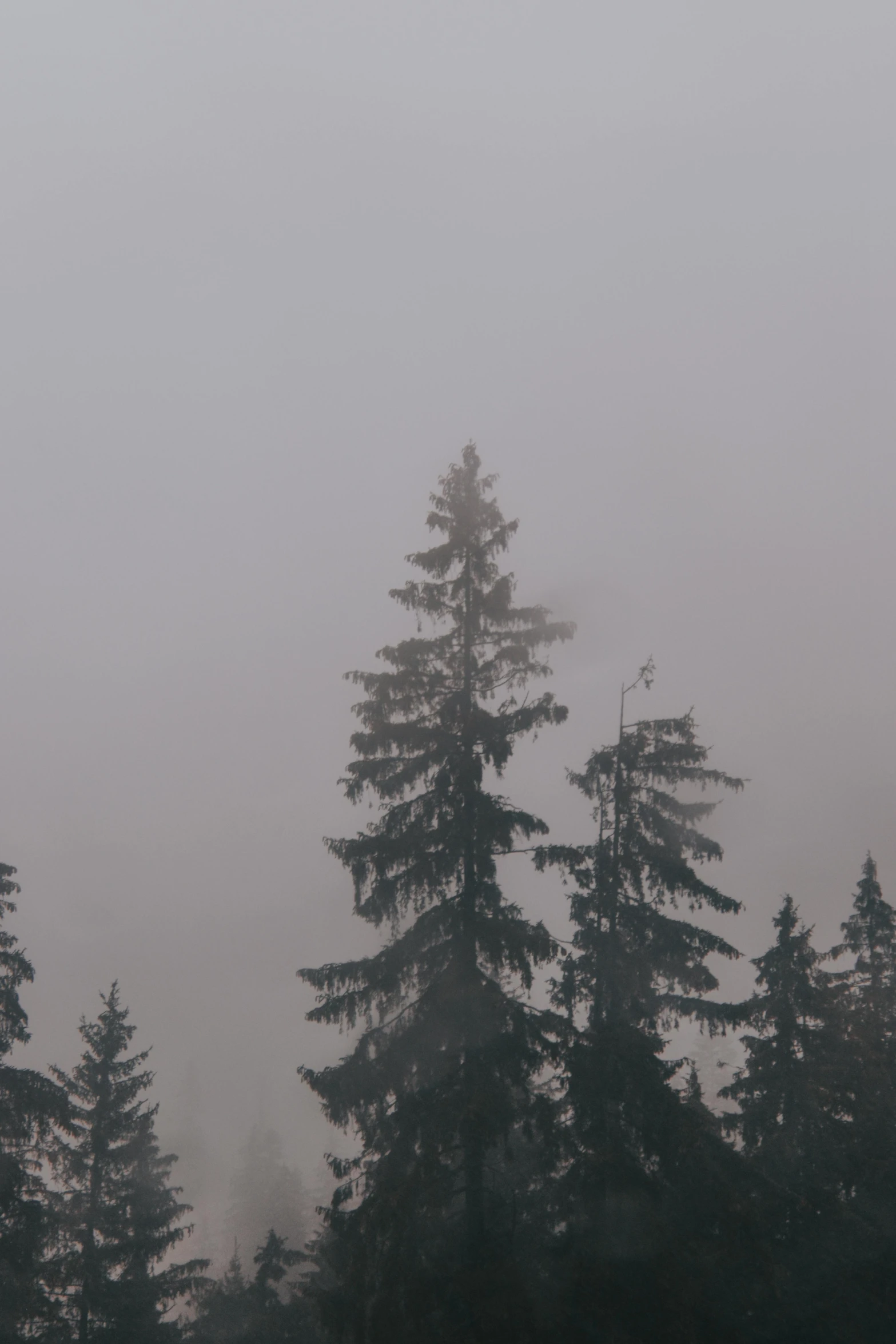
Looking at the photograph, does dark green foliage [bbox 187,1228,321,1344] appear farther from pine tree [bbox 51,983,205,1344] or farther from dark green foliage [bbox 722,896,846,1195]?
dark green foliage [bbox 722,896,846,1195]

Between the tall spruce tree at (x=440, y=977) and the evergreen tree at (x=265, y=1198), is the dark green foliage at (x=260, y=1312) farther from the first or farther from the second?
the evergreen tree at (x=265, y=1198)

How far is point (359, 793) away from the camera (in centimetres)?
1609

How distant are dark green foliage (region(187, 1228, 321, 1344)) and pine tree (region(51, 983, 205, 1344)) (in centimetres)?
226

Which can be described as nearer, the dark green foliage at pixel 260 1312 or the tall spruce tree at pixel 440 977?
the tall spruce tree at pixel 440 977

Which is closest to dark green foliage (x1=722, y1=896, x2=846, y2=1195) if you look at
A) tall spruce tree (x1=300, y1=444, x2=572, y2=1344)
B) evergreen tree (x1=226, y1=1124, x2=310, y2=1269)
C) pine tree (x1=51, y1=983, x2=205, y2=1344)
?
tall spruce tree (x1=300, y1=444, x2=572, y2=1344)

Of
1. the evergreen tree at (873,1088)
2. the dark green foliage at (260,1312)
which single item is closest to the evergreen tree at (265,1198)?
the dark green foliage at (260,1312)

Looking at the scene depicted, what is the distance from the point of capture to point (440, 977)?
1527cm

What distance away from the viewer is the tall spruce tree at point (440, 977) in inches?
517

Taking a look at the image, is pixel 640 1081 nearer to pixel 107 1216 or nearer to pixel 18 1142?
pixel 18 1142

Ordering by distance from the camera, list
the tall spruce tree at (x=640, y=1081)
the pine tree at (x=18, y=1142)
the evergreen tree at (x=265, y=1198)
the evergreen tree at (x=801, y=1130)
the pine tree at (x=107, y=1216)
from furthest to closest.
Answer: the evergreen tree at (x=265, y=1198)
the pine tree at (x=107, y=1216)
the pine tree at (x=18, y=1142)
the evergreen tree at (x=801, y=1130)
the tall spruce tree at (x=640, y=1081)

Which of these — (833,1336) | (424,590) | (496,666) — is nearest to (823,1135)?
(833,1336)

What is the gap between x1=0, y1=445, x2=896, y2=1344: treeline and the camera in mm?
13211

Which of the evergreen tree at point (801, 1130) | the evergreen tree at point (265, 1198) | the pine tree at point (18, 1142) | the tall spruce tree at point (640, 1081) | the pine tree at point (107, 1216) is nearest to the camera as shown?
the tall spruce tree at point (640, 1081)

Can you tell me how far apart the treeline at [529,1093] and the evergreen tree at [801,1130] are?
0.20ft
